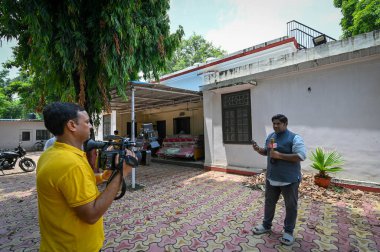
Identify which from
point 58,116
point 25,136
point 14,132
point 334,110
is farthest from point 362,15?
point 14,132

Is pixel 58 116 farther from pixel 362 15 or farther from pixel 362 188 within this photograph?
pixel 362 15

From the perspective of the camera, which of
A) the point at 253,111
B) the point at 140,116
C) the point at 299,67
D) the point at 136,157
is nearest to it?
the point at 136,157

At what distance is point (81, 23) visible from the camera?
3.85 m

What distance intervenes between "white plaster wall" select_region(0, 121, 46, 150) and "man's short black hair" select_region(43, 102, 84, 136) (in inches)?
826

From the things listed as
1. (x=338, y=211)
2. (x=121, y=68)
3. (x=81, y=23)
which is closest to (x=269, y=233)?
(x=338, y=211)

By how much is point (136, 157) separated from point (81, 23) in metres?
3.60

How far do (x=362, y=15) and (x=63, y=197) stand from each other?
16.1 meters

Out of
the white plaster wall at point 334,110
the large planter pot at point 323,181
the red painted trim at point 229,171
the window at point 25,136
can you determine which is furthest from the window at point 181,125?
the window at point 25,136

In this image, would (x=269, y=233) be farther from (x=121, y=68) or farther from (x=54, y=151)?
(x=121, y=68)

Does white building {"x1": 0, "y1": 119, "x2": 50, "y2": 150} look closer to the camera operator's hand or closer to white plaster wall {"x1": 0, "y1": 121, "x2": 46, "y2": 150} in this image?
white plaster wall {"x1": 0, "y1": 121, "x2": 46, "y2": 150}

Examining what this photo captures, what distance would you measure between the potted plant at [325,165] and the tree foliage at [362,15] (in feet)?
33.4

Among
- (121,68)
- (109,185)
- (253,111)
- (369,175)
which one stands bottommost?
(369,175)

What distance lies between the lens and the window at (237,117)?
700 cm

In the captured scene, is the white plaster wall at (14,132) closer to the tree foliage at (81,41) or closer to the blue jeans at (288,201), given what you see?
the tree foliage at (81,41)
